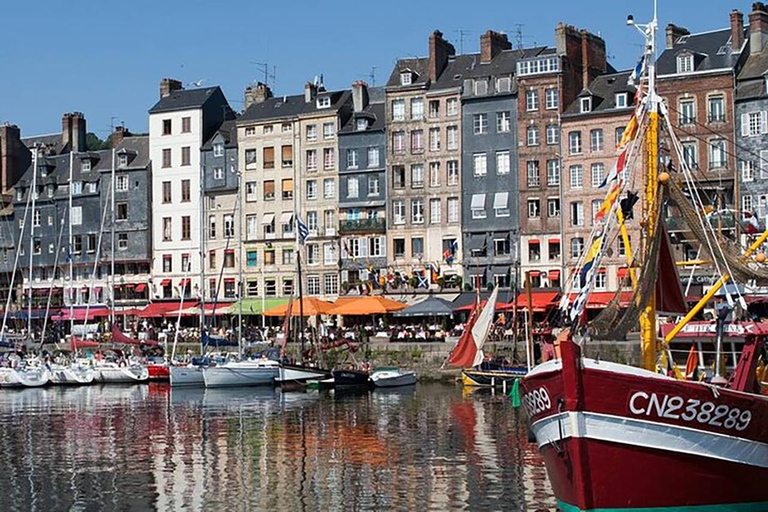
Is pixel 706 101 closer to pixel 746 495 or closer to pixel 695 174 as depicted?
pixel 695 174

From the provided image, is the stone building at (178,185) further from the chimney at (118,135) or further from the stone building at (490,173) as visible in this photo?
the stone building at (490,173)

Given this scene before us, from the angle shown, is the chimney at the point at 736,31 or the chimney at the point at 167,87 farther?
the chimney at the point at 167,87

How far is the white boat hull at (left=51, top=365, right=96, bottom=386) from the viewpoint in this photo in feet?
238

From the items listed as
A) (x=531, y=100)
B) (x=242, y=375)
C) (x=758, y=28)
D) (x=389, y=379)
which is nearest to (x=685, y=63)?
(x=758, y=28)

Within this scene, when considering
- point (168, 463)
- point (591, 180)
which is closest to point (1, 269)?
point (591, 180)

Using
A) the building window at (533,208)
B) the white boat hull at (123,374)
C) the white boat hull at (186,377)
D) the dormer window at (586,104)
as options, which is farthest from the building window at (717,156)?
the white boat hull at (123,374)

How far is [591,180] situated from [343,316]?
737 inches

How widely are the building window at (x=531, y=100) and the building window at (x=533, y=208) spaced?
5.83 metres

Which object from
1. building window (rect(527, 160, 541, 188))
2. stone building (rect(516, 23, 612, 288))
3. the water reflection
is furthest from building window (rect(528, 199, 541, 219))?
the water reflection

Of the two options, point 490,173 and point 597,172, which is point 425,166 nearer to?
point 490,173

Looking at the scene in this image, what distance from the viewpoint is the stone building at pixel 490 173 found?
8188cm

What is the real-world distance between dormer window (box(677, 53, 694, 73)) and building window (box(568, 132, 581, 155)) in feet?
25.0

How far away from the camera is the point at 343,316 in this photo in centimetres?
8450

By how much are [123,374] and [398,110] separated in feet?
88.0
